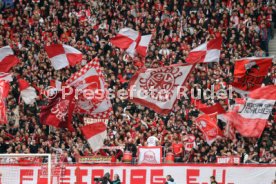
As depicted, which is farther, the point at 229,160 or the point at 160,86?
the point at 160,86

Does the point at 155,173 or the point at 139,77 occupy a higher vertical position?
the point at 139,77

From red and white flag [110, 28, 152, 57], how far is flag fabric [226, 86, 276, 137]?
16.1 ft

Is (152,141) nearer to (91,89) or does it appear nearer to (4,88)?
(91,89)

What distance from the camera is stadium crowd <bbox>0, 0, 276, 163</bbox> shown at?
119 feet

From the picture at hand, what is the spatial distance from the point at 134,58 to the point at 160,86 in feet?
19.0

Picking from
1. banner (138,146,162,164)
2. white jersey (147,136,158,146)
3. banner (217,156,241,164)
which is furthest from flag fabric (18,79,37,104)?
banner (217,156,241,164)

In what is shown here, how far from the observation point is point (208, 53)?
3778 cm

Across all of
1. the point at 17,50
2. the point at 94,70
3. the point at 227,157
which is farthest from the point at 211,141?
the point at 17,50

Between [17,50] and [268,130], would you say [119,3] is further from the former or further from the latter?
[268,130]

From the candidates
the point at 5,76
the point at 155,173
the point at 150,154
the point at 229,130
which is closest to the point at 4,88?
the point at 5,76

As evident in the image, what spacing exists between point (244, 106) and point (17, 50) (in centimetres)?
1143

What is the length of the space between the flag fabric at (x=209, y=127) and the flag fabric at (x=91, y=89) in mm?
3307

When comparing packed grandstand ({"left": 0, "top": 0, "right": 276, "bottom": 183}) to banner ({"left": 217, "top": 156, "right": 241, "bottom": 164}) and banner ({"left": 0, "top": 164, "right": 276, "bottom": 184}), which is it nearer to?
banner ({"left": 217, "top": 156, "right": 241, "bottom": 164})

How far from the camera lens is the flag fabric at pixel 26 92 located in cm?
3881
